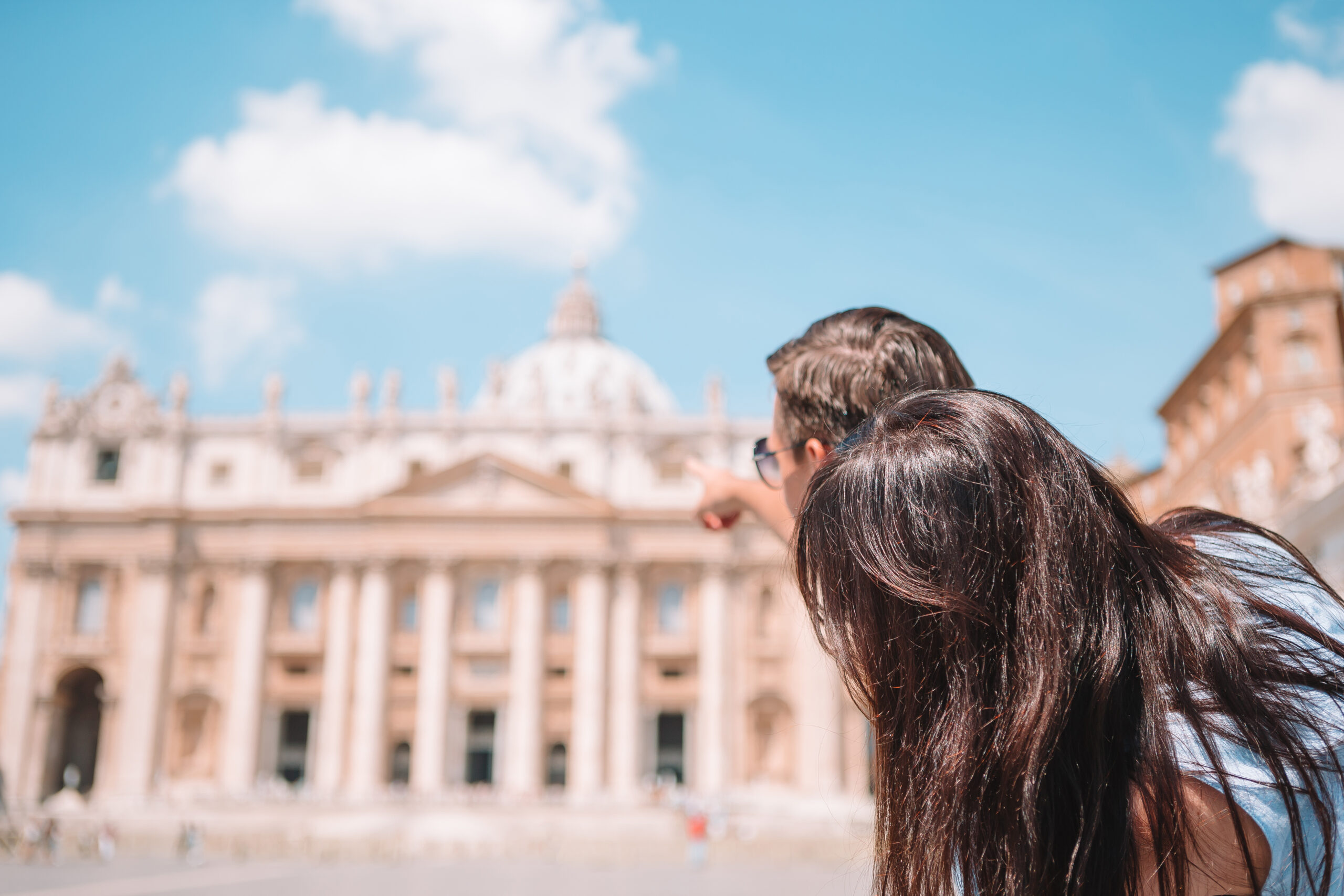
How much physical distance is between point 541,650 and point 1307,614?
45.3 m

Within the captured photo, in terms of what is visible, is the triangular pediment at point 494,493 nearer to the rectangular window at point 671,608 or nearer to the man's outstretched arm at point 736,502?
the rectangular window at point 671,608

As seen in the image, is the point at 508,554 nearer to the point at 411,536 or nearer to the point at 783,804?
the point at 411,536

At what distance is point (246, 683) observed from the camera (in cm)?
4484

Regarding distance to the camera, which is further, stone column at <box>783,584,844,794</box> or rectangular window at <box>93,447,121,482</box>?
rectangular window at <box>93,447,121,482</box>

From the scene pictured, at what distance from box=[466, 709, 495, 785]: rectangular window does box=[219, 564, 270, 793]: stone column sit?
8.12 meters

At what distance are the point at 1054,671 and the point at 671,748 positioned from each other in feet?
155

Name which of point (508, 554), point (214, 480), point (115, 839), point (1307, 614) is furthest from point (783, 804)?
point (1307, 614)

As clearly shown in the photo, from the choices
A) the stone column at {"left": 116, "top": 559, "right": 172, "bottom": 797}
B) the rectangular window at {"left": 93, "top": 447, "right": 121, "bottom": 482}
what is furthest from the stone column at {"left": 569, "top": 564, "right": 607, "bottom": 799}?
the rectangular window at {"left": 93, "top": 447, "right": 121, "bottom": 482}

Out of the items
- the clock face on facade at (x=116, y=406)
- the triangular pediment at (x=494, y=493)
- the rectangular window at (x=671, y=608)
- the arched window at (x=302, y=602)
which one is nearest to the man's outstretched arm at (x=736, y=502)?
the triangular pediment at (x=494, y=493)

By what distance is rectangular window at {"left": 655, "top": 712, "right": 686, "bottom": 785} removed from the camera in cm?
4631

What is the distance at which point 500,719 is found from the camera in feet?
149

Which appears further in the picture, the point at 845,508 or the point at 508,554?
the point at 508,554

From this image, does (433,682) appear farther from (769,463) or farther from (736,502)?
(769,463)

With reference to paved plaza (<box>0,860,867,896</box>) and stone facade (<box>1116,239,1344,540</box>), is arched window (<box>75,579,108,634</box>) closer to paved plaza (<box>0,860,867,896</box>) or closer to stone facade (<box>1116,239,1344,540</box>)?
paved plaza (<box>0,860,867,896</box>)
